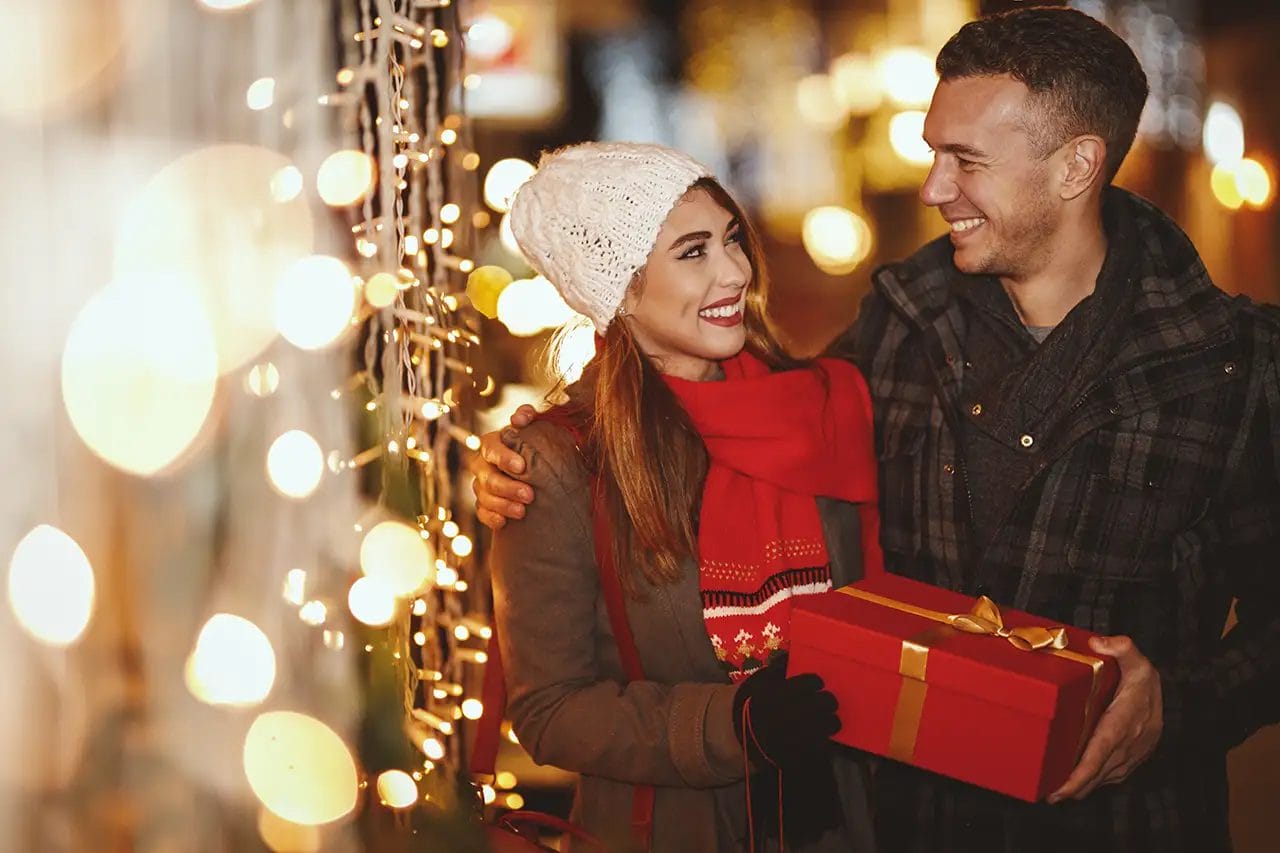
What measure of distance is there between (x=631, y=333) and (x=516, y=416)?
0.21 m

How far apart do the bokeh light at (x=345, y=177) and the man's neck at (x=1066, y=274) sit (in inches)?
37.3

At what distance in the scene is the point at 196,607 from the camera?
1367 millimetres

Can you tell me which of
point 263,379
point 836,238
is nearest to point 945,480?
point 263,379

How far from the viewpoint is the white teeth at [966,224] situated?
5.89 ft

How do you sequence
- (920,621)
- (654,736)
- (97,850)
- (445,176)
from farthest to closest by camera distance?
(445,176) → (654,736) → (920,621) → (97,850)

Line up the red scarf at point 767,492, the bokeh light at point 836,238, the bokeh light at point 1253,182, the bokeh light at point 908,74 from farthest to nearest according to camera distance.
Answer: the bokeh light at point 836,238 → the bokeh light at point 908,74 → the bokeh light at point 1253,182 → the red scarf at point 767,492

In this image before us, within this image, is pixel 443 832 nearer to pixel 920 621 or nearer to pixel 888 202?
pixel 920 621

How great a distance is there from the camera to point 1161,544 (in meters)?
1.71

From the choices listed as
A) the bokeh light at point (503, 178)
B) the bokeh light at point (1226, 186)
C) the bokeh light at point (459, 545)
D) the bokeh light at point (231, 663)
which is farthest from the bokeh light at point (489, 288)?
the bokeh light at point (1226, 186)

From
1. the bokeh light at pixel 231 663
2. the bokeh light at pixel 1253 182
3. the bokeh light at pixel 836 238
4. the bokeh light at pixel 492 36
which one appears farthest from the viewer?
the bokeh light at pixel 836 238

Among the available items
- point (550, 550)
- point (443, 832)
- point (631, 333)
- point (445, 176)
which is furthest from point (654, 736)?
point (445, 176)

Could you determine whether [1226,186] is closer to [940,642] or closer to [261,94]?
[940,642]

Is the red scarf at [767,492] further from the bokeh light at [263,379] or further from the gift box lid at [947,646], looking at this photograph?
the bokeh light at [263,379]

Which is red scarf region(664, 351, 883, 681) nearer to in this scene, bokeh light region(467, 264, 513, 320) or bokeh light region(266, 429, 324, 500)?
bokeh light region(266, 429, 324, 500)
